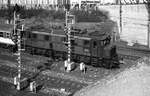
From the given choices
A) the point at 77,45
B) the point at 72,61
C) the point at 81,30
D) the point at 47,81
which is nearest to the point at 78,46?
the point at 77,45

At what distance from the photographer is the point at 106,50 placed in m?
18.9

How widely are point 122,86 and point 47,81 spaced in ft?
18.1

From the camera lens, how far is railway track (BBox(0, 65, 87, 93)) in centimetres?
1631

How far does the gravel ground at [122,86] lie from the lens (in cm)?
1417

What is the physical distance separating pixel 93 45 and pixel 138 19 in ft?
45.0

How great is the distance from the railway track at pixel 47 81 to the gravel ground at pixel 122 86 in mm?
1952

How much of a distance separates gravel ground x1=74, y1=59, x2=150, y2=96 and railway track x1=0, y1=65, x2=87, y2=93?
6.41 feet

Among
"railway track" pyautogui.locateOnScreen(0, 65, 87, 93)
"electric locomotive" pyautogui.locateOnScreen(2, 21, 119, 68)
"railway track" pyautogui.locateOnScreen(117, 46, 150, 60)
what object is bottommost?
"railway track" pyautogui.locateOnScreen(0, 65, 87, 93)

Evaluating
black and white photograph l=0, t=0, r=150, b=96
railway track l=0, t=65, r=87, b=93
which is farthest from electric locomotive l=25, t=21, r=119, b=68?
railway track l=0, t=65, r=87, b=93

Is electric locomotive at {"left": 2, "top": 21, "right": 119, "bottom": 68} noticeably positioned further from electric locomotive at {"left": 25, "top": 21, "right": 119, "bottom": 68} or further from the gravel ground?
the gravel ground

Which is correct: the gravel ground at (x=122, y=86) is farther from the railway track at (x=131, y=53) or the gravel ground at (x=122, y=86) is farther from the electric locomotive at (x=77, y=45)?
the railway track at (x=131, y=53)

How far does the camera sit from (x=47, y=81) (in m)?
17.3

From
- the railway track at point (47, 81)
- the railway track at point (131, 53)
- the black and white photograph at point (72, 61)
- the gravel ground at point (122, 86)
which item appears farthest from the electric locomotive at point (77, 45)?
the gravel ground at point (122, 86)

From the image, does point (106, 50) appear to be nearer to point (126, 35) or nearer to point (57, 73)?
point (57, 73)
